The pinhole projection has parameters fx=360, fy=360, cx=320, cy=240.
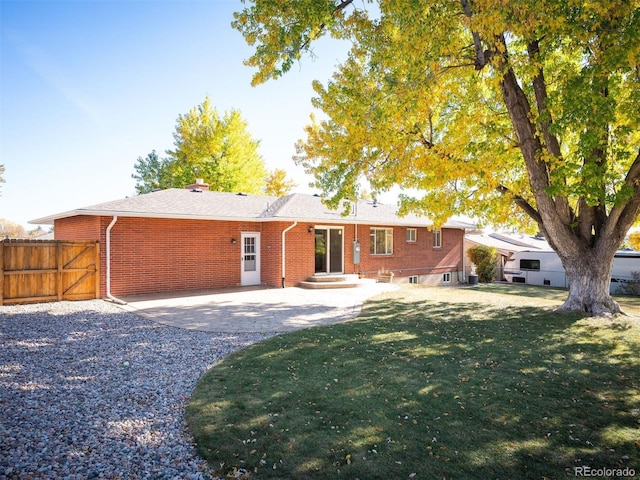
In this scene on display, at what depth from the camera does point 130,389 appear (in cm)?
514

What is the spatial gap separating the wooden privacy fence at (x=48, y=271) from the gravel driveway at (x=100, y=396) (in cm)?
295

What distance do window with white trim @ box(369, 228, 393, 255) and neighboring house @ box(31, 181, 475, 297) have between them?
0.18 ft

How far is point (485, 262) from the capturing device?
24969 mm

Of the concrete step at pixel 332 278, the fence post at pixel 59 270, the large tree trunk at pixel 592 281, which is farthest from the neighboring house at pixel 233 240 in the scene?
the large tree trunk at pixel 592 281

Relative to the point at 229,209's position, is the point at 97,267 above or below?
below

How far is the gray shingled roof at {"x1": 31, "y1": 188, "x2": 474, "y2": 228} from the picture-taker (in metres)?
13.4

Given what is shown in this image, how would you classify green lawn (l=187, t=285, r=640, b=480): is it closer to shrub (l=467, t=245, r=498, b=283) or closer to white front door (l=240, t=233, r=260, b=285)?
white front door (l=240, t=233, r=260, b=285)

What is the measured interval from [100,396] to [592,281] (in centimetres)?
1195

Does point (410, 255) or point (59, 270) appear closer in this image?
point (59, 270)

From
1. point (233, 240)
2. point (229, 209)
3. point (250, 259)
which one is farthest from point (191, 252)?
point (250, 259)

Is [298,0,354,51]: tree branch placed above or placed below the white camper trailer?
above

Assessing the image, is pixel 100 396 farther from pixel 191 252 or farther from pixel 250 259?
pixel 250 259

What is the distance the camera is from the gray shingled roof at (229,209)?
1338cm

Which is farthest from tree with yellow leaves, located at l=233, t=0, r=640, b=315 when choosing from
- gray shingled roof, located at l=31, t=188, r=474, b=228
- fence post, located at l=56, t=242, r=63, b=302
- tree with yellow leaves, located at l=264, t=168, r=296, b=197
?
tree with yellow leaves, located at l=264, t=168, r=296, b=197
